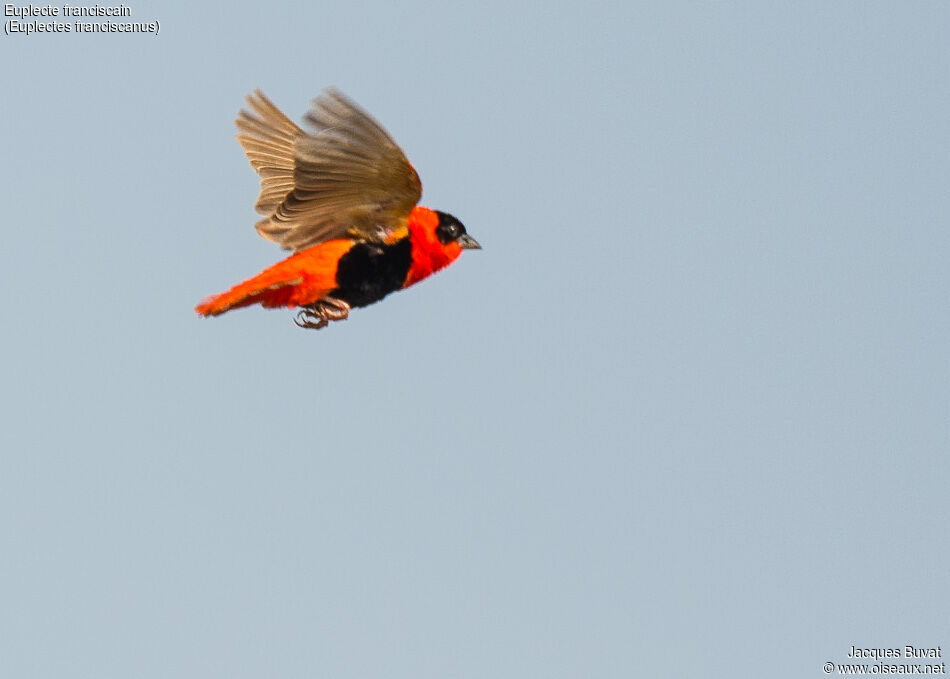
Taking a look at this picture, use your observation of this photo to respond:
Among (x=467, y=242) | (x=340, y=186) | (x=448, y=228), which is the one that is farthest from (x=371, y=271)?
(x=467, y=242)

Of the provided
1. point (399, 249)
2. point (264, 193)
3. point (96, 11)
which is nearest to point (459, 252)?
point (399, 249)

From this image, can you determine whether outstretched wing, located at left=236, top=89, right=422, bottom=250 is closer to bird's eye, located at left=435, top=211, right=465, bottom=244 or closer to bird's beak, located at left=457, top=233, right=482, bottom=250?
bird's eye, located at left=435, top=211, right=465, bottom=244

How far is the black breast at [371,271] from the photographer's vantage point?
543 inches

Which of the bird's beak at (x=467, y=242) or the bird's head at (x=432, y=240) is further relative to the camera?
the bird's beak at (x=467, y=242)

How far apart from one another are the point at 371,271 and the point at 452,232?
1265mm

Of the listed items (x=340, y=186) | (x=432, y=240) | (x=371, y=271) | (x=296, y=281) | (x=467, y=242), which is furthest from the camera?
(x=467, y=242)

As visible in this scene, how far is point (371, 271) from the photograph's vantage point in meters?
13.9

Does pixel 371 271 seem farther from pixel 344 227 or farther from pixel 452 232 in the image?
pixel 452 232

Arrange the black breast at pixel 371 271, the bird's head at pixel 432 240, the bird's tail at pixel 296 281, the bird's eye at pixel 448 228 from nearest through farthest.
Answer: the bird's tail at pixel 296 281 < the black breast at pixel 371 271 < the bird's head at pixel 432 240 < the bird's eye at pixel 448 228

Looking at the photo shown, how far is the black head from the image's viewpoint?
48.1 feet

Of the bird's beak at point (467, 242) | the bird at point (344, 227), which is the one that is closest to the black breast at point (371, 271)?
the bird at point (344, 227)

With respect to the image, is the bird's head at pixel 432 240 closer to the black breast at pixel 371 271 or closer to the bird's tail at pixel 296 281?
the black breast at pixel 371 271

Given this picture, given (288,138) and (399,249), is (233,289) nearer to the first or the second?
(399,249)

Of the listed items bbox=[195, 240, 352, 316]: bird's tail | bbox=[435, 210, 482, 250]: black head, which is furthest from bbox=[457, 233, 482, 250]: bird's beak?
bbox=[195, 240, 352, 316]: bird's tail
